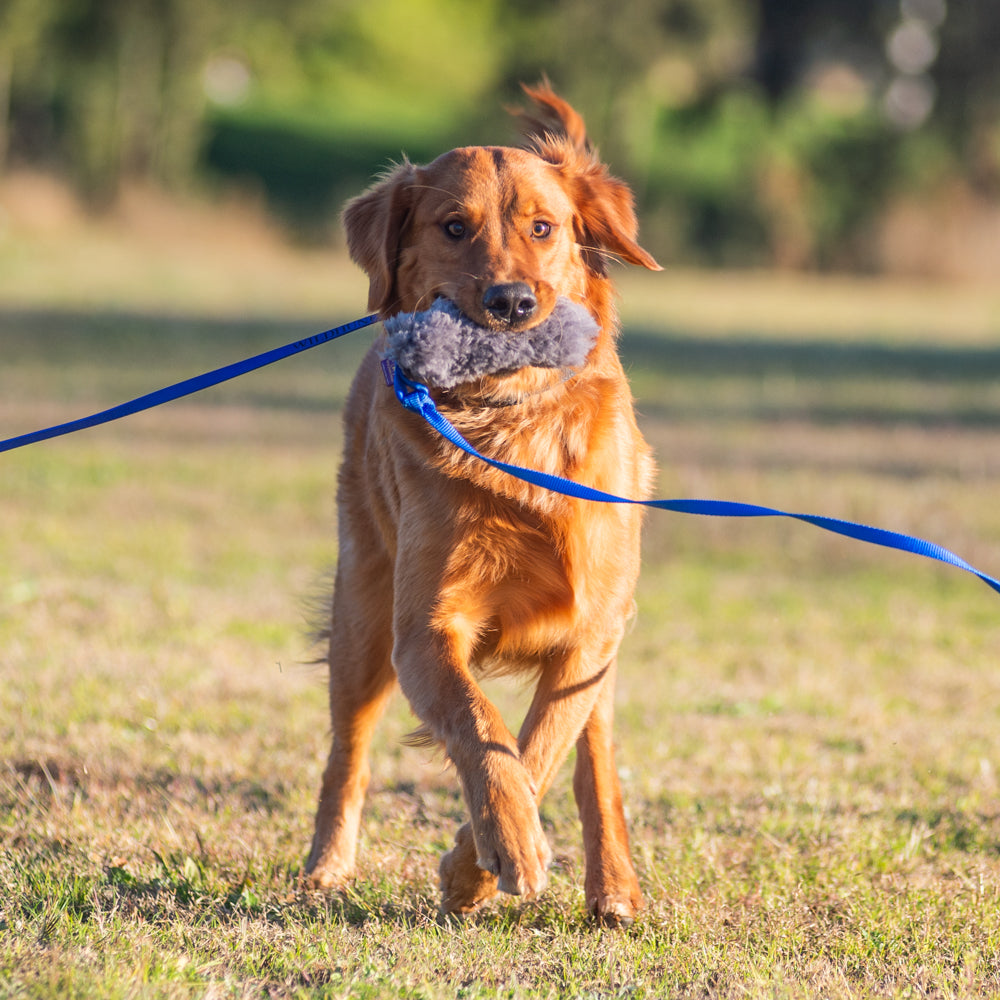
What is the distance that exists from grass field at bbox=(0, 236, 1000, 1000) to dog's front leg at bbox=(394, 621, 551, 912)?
0.24m

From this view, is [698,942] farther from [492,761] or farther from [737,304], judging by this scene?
[737,304]

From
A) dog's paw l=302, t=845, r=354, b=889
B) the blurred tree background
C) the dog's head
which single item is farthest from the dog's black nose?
the blurred tree background

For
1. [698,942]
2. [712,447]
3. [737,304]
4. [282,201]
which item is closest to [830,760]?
[698,942]

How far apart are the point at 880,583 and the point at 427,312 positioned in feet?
15.8

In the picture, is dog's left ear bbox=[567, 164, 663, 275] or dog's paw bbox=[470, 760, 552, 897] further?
dog's left ear bbox=[567, 164, 663, 275]

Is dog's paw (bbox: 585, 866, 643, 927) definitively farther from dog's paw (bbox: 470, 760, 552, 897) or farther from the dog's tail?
the dog's tail

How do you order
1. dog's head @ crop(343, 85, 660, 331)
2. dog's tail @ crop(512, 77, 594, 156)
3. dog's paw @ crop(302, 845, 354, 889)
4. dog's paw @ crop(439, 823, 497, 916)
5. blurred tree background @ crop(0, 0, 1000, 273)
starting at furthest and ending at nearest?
blurred tree background @ crop(0, 0, 1000, 273), dog's tail @ crop(512, 77, 594, 156), dog's paw @ crop(302, 845, 354, 889), dog's head @ crop(343, 85, 660, 331), dog's paw @ crop(439, 823, 497, 916)

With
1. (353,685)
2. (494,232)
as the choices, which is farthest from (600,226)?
(353,685)

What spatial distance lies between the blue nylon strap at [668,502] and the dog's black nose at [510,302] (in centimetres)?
24

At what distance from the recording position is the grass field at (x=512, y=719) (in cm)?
286

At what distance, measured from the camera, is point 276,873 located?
345 centimetres

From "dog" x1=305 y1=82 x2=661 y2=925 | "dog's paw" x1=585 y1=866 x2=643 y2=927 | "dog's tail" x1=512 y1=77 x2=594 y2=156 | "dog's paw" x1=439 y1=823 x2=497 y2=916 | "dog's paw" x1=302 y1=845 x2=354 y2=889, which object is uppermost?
"dog's tail" x1=512 y1=77 x2=594 y2=156

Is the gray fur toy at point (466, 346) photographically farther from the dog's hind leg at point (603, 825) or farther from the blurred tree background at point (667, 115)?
the blurred tree background at point (667, 115)

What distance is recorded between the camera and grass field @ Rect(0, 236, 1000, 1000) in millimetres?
2861
